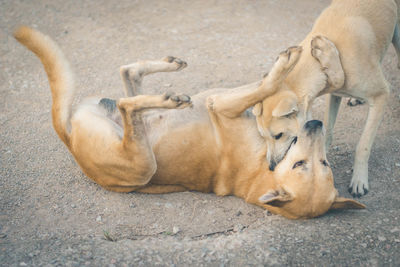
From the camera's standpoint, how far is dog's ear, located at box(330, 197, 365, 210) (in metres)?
3.35

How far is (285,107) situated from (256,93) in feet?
1.00

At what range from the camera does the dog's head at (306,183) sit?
3.33m

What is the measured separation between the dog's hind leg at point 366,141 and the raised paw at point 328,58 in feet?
1.57

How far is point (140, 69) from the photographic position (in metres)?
4.50

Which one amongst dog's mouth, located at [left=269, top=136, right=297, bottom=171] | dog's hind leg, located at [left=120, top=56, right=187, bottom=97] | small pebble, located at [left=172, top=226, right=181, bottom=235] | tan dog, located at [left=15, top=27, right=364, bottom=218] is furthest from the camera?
dog's hind leg, located at [left=120, top=56, right=187, bottom=97]

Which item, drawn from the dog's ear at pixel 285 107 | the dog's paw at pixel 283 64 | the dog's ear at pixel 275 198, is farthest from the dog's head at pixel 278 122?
the dog's ear at pixel 275 198

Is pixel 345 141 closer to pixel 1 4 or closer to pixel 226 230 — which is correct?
pixel 226 230

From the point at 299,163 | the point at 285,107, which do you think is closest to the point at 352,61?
the point at 285,107

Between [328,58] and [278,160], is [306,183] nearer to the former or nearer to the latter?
[278,160]

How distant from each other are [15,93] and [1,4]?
2.76m

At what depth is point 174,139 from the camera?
384 centimetres

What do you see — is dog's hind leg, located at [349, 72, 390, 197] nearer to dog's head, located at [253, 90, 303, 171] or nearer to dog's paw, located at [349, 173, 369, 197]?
dog's paw, located at [349, 173, 369, 197]

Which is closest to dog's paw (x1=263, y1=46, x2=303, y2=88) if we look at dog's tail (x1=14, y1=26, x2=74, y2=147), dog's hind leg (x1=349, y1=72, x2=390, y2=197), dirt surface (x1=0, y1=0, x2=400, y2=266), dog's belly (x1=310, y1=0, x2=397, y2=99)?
dog's belly (x1=310, y1=0, x2=397, y2=99)

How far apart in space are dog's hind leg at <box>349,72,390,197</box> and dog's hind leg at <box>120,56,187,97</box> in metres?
1.99
